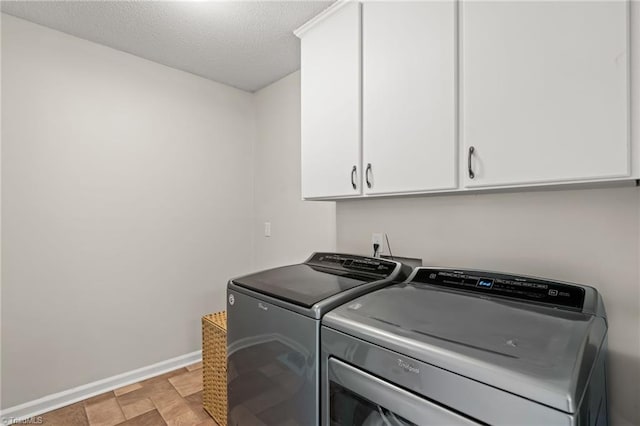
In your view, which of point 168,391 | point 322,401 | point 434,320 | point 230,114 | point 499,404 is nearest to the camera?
point 499,404

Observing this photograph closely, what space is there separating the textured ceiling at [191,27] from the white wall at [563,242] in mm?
1273

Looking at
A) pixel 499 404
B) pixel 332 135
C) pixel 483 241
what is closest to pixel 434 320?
pixel 499 404

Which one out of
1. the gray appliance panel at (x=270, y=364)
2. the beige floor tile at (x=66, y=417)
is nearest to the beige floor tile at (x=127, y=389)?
the beige floor tile at (x=66, y=417)

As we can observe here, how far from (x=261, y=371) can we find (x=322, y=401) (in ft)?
1.19

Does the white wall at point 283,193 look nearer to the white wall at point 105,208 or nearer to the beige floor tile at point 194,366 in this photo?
the white wall at point 105,208

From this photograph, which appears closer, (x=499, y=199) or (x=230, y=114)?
(x=499, y=199)

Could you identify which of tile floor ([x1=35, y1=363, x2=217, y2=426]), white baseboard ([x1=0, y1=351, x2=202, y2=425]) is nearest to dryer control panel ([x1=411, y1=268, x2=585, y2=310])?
tile floor ([x1=35, y1=363, x2=217, y2=426])

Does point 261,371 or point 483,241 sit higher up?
point 483,241

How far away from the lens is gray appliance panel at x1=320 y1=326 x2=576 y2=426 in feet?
2.06

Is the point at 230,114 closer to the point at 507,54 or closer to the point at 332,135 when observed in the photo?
the point at 332,135

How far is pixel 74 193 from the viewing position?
2.01 meters

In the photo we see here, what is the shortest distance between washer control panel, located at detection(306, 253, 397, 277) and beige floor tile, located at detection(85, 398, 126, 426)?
1484 millimetres

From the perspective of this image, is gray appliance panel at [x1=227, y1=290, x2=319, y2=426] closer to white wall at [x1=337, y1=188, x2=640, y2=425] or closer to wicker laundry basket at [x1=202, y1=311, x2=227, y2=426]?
wicker laundry basket at [x1=202, y1=311, x2=227, y2=426]

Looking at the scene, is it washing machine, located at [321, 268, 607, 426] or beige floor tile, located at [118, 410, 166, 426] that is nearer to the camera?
washing machine, located at [321, 268, 607, 426]
